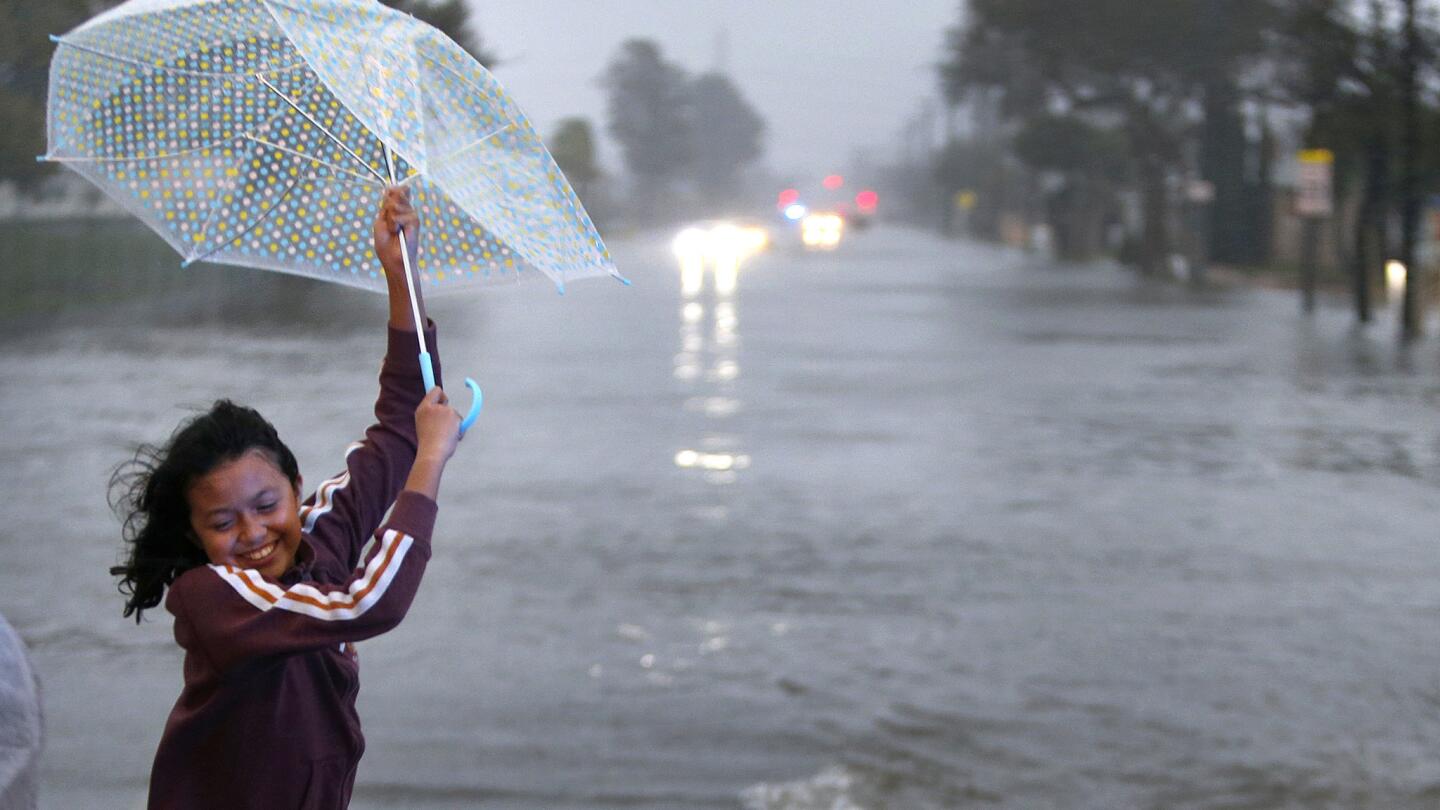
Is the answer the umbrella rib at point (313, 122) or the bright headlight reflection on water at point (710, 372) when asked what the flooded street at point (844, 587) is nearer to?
the bright headlight reflection on water at point (710, 372)

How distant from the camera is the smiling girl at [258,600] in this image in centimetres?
257

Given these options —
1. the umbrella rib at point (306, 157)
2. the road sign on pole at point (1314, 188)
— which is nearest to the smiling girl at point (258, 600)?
the umbrella rib at point (306, 157)

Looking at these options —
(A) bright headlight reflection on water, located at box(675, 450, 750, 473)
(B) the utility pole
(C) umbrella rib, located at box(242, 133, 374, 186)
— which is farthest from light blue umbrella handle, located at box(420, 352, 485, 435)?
(B) the utility pole

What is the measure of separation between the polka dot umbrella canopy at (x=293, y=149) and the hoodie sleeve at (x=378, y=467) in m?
0.25

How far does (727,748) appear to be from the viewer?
560cm

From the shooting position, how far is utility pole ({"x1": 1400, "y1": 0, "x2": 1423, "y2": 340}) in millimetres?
21078

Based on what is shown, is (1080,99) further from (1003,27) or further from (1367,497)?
(1367,497)

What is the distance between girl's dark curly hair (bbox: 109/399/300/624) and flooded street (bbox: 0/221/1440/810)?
0.63 m

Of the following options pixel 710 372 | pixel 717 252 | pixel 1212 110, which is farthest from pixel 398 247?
pixel 717 252

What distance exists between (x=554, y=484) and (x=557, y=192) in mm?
7099

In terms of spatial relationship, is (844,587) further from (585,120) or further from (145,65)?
(585,120)

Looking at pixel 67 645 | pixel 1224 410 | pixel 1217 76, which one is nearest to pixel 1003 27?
pixel 1217 76

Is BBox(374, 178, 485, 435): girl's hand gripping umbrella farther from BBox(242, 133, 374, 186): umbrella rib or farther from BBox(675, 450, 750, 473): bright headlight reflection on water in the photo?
BBox(675, 450, 750, 473): bright headlight reflection on water

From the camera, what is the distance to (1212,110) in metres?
45.3
